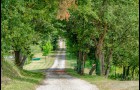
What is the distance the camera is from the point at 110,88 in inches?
1334

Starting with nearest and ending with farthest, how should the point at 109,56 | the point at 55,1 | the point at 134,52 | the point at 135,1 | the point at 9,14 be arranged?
1. the point at 9,14
2. the point at 55,1
3. the point at 135,1
4. the point at 109,56
5. the point at 134,52

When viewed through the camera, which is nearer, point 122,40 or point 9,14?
point 9,14

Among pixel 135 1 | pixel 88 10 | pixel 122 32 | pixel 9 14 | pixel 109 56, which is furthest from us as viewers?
pixel 109 56

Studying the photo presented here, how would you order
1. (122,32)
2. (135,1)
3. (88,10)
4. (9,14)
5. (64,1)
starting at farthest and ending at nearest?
(122,32) < (135,1) < (88,10) < (64,1) < (9,14)

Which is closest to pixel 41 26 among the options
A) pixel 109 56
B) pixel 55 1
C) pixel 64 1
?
pixel 109 56

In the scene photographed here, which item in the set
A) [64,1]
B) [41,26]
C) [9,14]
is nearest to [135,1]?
[41,26]

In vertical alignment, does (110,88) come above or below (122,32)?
below

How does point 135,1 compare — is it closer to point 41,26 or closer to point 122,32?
point 122,32

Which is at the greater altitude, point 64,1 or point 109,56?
point 64,1

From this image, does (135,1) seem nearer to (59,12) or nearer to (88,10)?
(88,10)

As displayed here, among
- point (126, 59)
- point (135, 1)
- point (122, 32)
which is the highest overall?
point (135, 1)

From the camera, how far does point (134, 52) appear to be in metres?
68.8

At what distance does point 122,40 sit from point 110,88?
24.2 meters

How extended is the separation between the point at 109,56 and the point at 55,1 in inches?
1193
